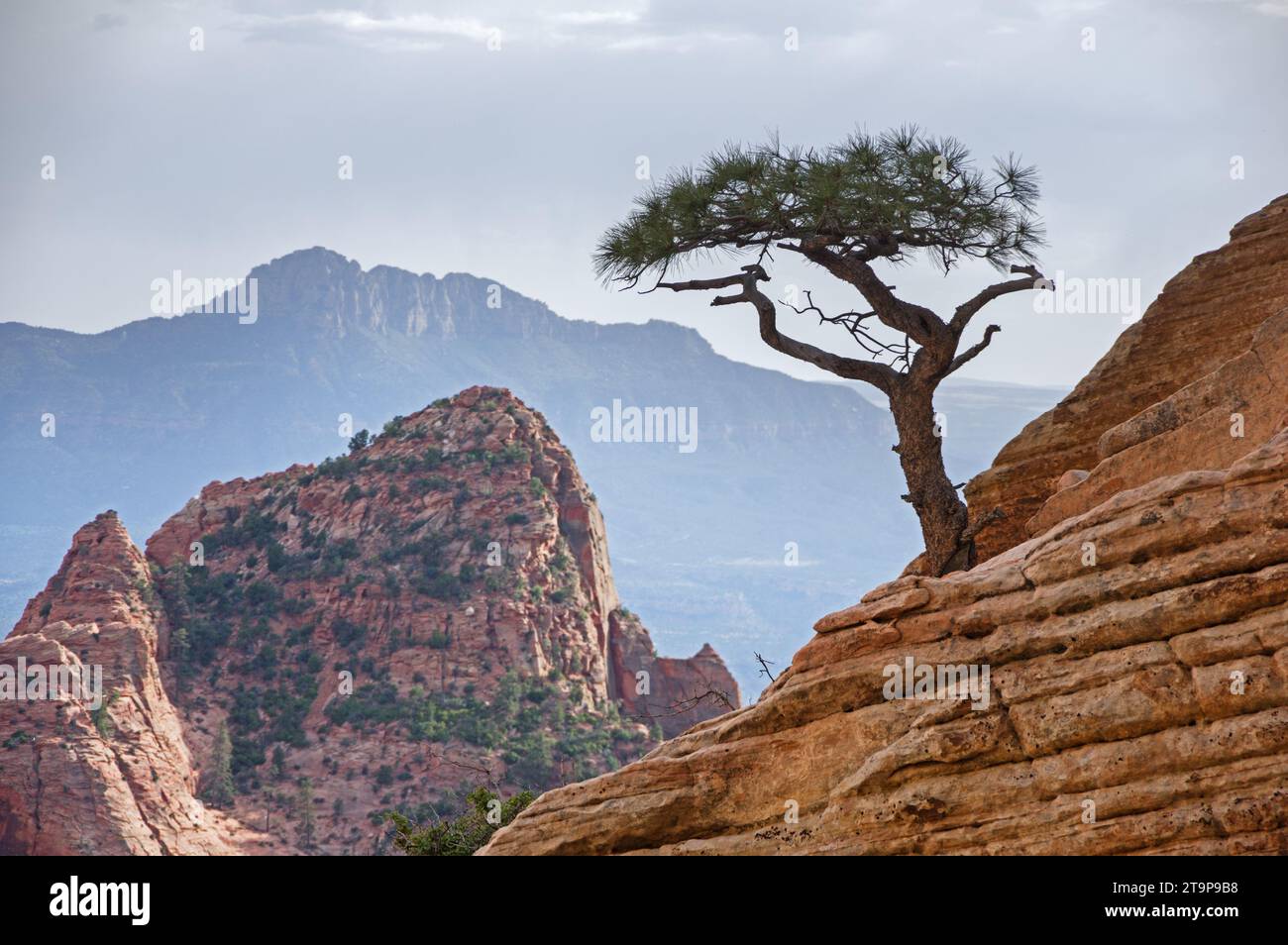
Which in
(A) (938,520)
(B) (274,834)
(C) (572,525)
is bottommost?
(B) (274,834)

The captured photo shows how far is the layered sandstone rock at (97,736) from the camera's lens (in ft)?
262

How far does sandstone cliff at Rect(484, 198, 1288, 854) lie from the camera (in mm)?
11547

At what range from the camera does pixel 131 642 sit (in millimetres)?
91812

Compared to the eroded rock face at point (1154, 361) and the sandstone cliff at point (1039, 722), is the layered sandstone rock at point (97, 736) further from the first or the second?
the sandstone cliff at point (1039, 722)

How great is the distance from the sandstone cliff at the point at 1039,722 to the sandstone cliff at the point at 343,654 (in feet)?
227

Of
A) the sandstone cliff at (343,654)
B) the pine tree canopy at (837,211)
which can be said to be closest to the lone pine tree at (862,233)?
the pine tree canopy at (837,211)

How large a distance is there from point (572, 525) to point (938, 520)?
102 meters

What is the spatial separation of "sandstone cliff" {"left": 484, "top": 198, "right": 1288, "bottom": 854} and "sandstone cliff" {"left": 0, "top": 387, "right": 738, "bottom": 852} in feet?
227

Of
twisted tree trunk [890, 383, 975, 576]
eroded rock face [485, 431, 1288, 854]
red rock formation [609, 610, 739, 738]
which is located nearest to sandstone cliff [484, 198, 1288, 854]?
eroded rock face [485, 431, 1288, 854]

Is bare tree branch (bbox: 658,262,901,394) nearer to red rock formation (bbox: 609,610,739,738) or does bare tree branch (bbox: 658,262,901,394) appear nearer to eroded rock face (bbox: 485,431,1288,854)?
eroded rock face (bbox: 485,431,1288,854)

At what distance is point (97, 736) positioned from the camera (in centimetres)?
8456
